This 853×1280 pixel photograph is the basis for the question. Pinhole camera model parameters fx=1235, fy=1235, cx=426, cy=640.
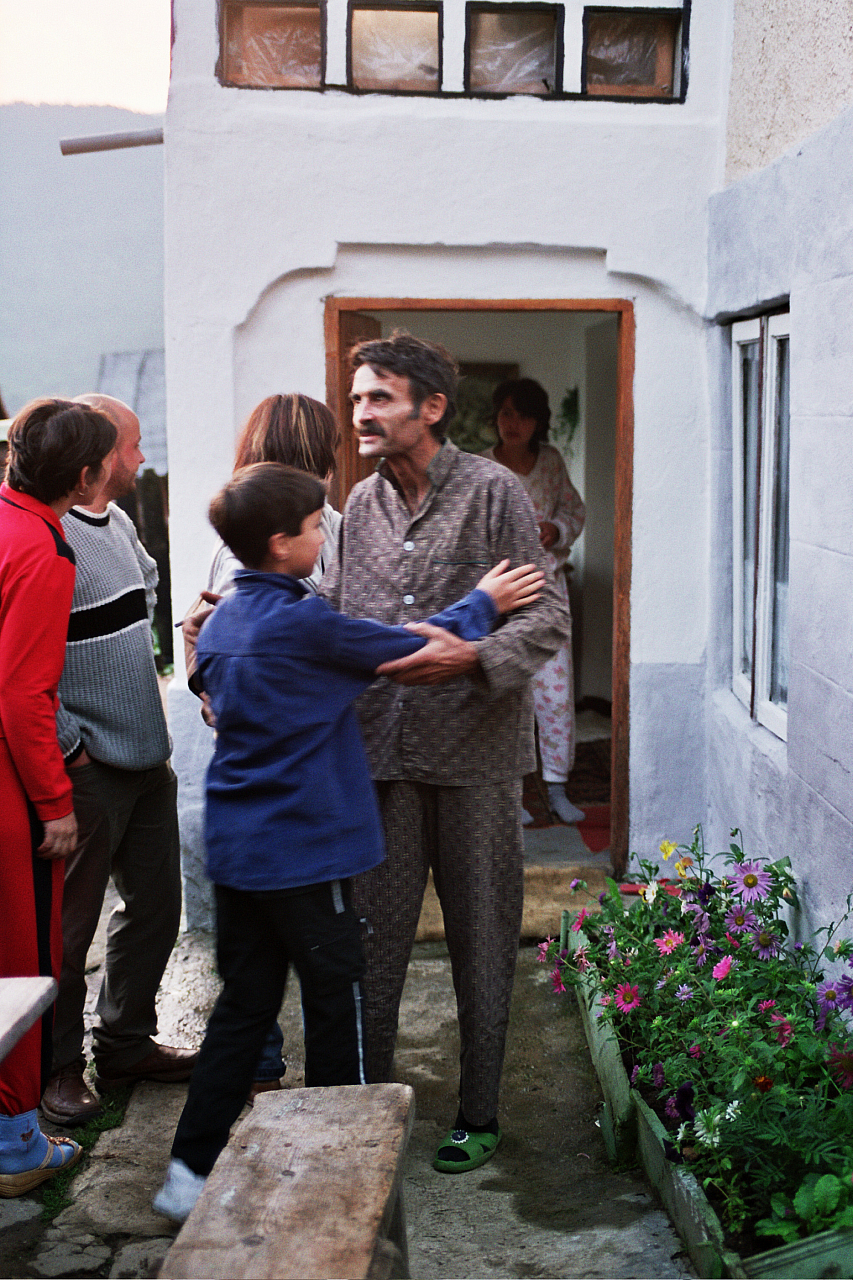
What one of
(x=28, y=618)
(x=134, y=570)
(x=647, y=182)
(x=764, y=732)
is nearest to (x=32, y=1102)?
(x=28, y=618)

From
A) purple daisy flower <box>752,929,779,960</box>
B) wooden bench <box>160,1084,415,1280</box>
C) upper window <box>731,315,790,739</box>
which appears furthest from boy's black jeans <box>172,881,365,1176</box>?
upper window <box>731,315,790,739</box>

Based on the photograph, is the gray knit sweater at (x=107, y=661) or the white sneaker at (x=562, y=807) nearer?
the gray knit sweater at (x=107, y=661)

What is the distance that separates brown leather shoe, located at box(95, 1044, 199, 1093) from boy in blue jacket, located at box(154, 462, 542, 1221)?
110 cm

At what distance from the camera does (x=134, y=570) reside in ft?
11.2

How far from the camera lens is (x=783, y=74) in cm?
384

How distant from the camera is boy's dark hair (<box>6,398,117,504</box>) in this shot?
289cm

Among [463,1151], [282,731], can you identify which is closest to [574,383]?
[463,1151]

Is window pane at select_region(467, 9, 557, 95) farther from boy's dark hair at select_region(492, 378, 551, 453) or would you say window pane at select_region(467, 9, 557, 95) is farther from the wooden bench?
the wooden bench

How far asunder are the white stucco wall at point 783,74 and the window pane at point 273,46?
5.00 ft

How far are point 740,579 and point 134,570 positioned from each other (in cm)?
233

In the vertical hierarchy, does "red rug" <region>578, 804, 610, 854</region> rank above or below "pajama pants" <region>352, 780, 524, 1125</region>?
below

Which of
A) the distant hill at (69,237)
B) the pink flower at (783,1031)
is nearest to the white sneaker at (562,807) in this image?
the pink flower at (783,1031)

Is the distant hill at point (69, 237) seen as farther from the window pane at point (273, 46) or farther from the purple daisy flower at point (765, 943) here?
the purple daisy flower at point (765, 943)

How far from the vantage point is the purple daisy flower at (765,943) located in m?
3.26
